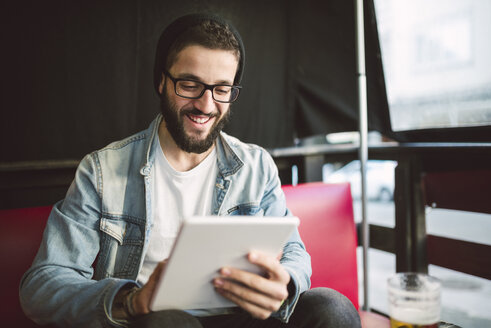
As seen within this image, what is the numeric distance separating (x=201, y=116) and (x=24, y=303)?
698 mm

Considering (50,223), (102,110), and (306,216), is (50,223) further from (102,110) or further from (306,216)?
(306,216)

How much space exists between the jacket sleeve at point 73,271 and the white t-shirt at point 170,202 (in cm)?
16

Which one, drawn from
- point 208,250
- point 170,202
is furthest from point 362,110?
point 208,250

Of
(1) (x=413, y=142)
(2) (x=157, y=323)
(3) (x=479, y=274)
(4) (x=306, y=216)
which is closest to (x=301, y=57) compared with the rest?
(1) (x=413, y=142)

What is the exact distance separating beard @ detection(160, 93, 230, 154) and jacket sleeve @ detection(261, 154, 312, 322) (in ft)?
0.76

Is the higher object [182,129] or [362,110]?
[362,110]

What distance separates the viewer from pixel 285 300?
1030mm

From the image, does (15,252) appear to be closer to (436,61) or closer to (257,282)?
(257,282)

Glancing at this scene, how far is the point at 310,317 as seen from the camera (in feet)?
3.40

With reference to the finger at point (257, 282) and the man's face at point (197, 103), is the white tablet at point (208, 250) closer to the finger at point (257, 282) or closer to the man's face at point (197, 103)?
the finger at point (257, 282)

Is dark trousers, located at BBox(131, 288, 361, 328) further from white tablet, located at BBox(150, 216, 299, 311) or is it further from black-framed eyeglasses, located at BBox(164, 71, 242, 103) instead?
black-framed eyeglasses, located at BBox(164, 71, 242, 103)

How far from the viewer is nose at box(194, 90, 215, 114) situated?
125cm

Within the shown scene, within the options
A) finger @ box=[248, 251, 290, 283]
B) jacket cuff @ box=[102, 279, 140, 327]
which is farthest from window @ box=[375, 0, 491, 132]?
jacket cuff @ box=[102, 279, 140, 327]

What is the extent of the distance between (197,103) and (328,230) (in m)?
0.77
